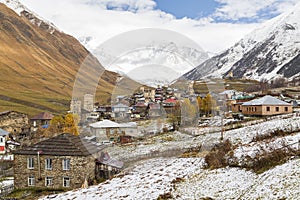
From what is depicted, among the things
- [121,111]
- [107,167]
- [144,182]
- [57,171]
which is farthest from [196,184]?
[57,171]

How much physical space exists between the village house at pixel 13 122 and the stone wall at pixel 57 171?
5267 cm

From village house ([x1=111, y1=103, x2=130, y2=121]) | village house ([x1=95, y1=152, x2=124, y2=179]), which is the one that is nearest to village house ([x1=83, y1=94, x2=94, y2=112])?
village house ([x1=111, y1=103, x2=130, y2=121])

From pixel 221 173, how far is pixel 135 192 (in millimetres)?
4369

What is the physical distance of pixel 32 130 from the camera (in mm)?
Answer: 79750

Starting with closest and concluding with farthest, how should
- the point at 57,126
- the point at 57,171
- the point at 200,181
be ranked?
the point at 200,181 → the point at 57,171 → the point at 57,126

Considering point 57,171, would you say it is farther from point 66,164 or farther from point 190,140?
point 190,140

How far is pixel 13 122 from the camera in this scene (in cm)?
7819

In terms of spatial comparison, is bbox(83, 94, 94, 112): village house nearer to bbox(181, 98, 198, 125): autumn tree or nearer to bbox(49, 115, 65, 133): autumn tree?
bbox(181, 98, 198, 125): autumn tree

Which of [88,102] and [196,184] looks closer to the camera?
[88,102]

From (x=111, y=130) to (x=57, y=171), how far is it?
12.2 m

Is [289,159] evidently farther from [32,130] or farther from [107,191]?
[32,130]

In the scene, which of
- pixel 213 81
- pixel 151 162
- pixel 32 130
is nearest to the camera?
pixel 213 81

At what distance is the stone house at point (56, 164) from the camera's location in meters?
24.4

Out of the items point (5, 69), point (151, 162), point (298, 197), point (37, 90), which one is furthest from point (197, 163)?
point (5, 69)
